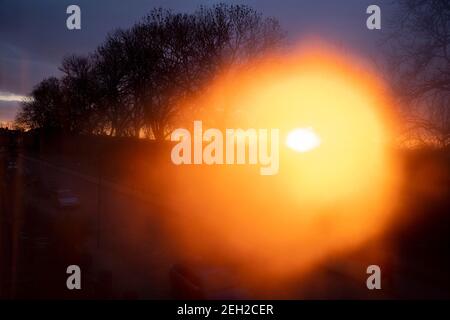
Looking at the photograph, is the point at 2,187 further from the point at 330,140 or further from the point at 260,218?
the point at 330,140

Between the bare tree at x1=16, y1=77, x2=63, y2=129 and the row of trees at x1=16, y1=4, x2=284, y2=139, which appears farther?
the bare tree at x1=16, y1=77, x2=63, y2=129

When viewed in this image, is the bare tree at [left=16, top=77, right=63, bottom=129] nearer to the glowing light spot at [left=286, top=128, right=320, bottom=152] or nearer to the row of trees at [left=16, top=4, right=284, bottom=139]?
the row of trees at [left=16, top=4, right=284, bottom=139]

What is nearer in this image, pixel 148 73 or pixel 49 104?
pixel 148 73

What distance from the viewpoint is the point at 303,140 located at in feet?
76.2

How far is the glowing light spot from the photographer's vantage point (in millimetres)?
22281

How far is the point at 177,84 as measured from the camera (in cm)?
3669

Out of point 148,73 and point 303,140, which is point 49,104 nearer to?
point 148,73

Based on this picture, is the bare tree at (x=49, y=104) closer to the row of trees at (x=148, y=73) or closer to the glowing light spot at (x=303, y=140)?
the row of trees at (x=148, y=73)

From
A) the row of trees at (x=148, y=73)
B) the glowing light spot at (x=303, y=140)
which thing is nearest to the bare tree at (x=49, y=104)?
the row of trees at (x=148, y=73)

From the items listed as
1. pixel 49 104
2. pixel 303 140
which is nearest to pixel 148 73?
pixel 303 140

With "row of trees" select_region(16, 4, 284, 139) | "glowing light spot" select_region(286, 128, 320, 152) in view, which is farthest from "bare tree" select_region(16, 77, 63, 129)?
"glowing light spot" select_region(286, 128, 320, 152)

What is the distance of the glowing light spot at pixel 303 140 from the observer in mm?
22281

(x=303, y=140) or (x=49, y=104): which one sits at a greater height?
(x=49, y=104)
